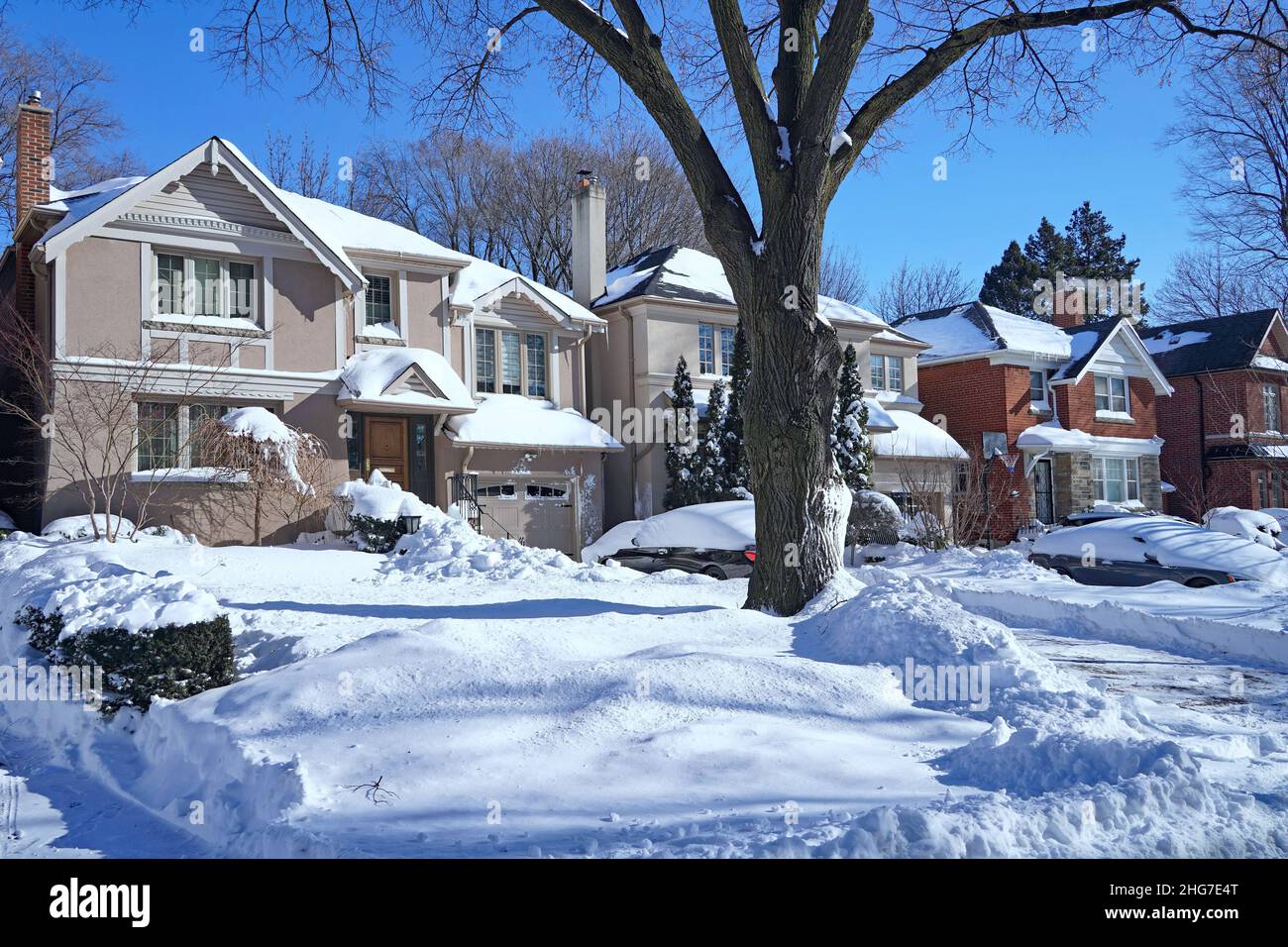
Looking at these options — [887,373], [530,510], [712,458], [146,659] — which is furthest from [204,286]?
[887,373]

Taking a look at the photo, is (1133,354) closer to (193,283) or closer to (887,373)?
(887,373)

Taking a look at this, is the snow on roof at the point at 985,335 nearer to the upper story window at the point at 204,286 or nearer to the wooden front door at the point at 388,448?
the wooden front door at the point at 388,448

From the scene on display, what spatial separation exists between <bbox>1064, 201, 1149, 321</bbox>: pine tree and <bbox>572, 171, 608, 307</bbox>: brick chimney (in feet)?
113

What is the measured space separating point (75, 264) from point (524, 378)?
9.78 m

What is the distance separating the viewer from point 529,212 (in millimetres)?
40000

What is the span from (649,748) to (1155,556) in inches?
485

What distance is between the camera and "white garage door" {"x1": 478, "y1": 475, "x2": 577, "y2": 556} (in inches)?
887

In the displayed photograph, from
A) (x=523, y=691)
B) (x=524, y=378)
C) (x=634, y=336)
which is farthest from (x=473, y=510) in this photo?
(x=523, y=691)

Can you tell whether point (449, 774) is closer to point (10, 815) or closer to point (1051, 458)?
point (10, 815)

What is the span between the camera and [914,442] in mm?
29016

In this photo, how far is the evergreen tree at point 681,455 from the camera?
24.1 metres

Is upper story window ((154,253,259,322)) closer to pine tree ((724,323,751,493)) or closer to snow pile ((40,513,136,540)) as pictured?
snow pile ((40,513,136,540))

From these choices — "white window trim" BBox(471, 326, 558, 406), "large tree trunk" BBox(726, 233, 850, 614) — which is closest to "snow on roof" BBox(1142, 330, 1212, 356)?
"white window trim" BBox(471, 326, 558, 406)

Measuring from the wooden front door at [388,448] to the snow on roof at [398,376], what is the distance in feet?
3.72
